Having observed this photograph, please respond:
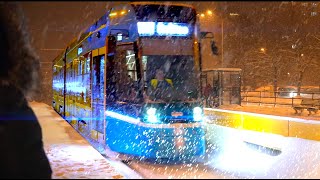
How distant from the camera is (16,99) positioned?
5586 millimetres

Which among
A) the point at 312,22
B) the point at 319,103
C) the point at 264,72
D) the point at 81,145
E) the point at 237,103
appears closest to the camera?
the point at 81,145

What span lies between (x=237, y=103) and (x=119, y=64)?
2157 cm

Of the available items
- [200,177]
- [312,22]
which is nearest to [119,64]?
[200,177]

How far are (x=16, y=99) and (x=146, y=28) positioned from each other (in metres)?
5.45

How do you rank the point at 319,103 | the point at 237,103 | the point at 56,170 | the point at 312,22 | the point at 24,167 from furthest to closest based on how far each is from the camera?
the point at 312,22
the point at 237,103
the point at 319,103
the point at 56,170
the point at 24,167

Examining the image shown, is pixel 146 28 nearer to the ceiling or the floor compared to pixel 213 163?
nearer to the ceiling

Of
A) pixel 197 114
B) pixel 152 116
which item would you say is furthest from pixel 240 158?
pixel 152 116

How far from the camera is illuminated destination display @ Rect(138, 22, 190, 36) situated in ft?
34.6

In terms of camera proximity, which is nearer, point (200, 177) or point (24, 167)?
point (24, 167)

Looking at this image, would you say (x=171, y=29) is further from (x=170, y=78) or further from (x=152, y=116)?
(x=152, y=116)

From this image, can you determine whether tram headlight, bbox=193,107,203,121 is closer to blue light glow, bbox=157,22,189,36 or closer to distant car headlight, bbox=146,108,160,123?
distant car headlight, bbox=146,108,160,123

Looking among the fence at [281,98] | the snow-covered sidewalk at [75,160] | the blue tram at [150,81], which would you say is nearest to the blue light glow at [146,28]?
the blue tram at [150,81]

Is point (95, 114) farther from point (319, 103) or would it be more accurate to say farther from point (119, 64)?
point (319, 103)

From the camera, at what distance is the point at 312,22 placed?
3494 centimetres
